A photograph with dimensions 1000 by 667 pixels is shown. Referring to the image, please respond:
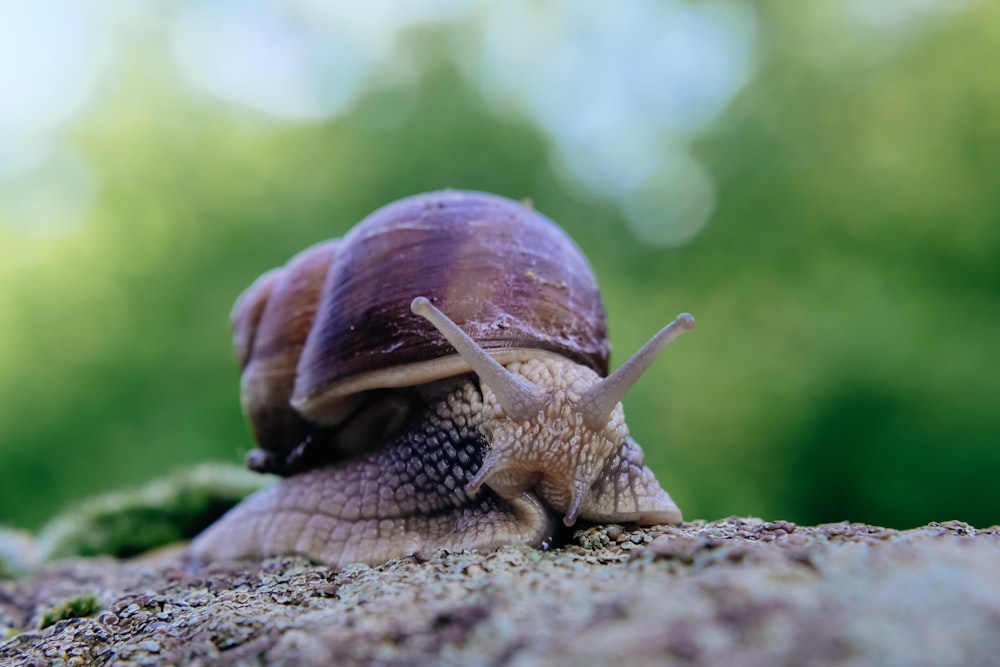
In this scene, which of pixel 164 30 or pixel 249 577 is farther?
pixel 164 30

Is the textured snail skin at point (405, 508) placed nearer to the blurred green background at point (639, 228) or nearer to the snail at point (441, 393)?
the snail at point (441, 393)

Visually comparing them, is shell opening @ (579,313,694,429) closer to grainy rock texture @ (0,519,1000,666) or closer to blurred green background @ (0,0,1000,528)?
grainy rock texture @ (0,519,1000,666)

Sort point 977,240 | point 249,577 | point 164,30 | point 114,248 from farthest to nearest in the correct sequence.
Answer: point 164,30 → point 114,248 → point 977,240 → point 249,577

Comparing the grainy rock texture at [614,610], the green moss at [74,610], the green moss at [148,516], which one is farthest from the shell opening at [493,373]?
the green moss at [148,516]

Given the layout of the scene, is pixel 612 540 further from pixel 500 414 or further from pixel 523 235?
pixel 523 235

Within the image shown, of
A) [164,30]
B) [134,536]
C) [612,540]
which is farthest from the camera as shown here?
[164,30]

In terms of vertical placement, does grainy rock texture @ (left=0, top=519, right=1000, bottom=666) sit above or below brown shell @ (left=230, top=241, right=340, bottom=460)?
below

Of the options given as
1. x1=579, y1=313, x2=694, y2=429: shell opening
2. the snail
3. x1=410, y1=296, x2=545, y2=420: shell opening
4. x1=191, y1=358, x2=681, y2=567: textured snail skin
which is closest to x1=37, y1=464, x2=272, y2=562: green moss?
the snail

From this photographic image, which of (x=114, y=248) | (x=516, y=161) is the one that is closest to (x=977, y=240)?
(x=516, y=161)

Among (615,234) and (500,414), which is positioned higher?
(615,234)
